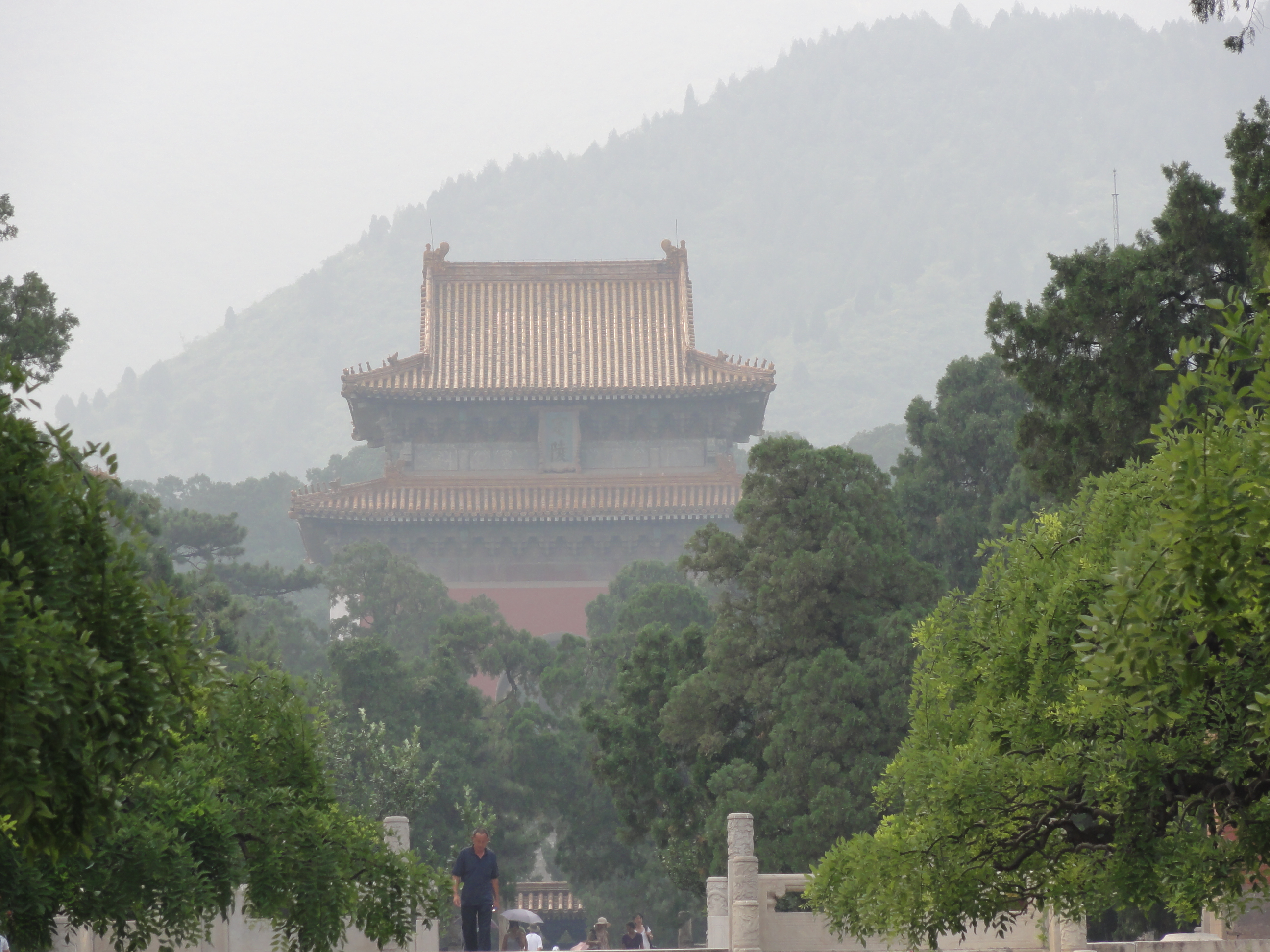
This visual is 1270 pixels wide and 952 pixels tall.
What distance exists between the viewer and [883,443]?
230 feet

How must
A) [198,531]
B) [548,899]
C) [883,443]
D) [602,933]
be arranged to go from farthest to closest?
[883,443] → [198,531] → [548,899] → [602,933]

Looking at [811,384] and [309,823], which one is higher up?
[811,384]

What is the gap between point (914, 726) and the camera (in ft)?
32.9

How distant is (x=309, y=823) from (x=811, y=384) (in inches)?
4105

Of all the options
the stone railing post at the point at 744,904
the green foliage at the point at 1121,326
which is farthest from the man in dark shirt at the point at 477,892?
the green foliage at the point at 1121,326

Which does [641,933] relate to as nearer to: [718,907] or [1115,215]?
[718,907]

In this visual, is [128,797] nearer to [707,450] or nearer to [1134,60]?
[707,450]

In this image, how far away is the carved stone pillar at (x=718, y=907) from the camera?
17219mm

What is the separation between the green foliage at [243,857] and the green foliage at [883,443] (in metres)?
57.2

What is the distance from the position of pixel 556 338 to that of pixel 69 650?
103 ft

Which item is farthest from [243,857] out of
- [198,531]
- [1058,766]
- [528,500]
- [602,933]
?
[528,500]

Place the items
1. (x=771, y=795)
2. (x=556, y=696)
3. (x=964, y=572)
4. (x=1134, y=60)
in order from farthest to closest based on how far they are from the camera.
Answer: (x=1134, y=60) → (x=556, y=696) → (x=964, y=572) → (x=771, y=795)

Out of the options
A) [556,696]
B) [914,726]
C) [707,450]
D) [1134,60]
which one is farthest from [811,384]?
[914,726]

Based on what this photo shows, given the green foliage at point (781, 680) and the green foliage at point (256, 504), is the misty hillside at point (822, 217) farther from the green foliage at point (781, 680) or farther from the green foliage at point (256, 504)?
the green foliage at point (781, 680)
